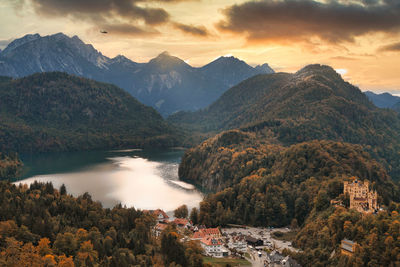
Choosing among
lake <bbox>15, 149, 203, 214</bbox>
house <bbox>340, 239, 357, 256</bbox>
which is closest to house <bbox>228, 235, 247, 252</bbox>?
house <bbox>340, 239, 357, 256</bbox>

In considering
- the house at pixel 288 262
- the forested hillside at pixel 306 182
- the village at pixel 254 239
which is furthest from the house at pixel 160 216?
the house at pixel 288 262

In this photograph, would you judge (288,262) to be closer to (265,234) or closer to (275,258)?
(275,258)

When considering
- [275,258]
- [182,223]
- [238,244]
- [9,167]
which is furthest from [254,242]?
[9,167]

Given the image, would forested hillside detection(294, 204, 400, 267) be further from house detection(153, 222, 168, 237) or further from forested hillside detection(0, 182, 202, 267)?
house detection(153, 222, 168, 237)

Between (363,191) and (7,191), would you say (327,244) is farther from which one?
(7,191)

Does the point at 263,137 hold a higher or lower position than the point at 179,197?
higher

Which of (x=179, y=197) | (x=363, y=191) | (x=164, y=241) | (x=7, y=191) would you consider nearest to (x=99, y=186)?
(x=179, y=197)
